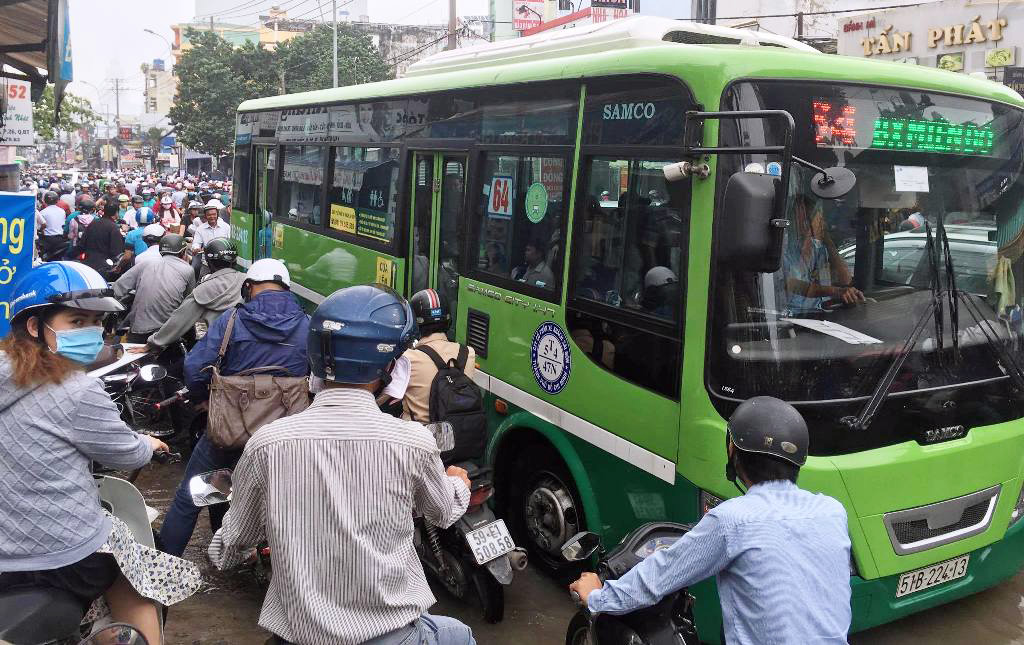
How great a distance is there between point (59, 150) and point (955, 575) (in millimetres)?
129601

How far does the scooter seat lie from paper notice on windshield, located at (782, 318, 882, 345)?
281 centimetres

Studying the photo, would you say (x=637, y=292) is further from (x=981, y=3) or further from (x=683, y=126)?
(x=981, y=3)

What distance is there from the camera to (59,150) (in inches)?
4584

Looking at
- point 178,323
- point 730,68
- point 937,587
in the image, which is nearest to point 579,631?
point 937,587

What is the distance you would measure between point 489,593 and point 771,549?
2536 mm

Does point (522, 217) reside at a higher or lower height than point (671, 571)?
higher

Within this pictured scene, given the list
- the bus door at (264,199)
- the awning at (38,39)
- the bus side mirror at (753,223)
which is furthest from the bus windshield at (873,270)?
the bus door at (264,199)

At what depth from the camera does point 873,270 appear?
388 cm

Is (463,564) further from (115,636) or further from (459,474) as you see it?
(459,474)

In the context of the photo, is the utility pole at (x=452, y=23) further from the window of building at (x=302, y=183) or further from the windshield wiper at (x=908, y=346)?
the windshield wiper at (x=908, y=346)

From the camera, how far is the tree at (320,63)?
41188mm

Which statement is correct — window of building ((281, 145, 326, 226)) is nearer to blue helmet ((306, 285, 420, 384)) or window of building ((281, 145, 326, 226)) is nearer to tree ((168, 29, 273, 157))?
blue helmet ((306, 285, 420, 384))

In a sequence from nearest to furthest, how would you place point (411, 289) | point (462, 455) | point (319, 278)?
point (462, 455) → point (411, 289) → point (319, 278)

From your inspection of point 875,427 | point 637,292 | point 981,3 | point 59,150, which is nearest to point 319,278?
point 637,292
